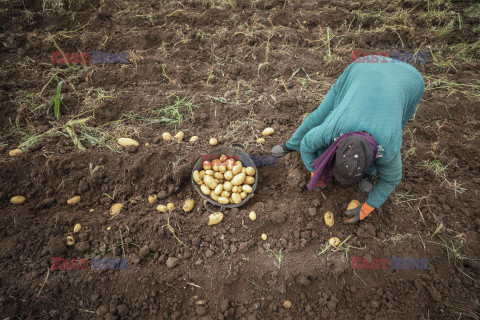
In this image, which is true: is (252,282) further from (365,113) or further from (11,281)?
(11,281)

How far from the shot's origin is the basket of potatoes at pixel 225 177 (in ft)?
6.73

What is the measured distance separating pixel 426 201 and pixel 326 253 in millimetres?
1102

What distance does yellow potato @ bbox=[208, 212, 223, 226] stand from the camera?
6.35 feet

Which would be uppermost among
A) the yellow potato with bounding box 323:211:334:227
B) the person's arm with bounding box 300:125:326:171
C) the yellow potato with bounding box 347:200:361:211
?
the person's arm with bounding box 300:125:326:171

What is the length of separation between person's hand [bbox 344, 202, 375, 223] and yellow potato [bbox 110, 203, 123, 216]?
1894mm

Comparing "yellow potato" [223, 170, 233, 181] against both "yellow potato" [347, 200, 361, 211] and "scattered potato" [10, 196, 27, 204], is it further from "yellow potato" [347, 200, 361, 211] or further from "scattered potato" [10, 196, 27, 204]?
"scattered potato" [10, 196, 27, 204]

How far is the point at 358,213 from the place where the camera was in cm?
197

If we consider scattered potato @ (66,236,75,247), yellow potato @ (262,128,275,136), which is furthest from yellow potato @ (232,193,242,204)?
scattered potato @ (66,236,75,247)

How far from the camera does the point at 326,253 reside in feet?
6.16

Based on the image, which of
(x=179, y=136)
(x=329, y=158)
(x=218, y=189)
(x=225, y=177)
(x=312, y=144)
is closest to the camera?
(x=329, y=158)

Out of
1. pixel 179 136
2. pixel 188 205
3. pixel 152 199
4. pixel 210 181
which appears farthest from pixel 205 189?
pixel 179 136

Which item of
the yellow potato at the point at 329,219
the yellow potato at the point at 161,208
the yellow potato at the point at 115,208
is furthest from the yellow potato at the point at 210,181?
the yellow potato at the point at 329,219

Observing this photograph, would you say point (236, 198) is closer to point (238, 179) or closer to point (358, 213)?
point (238, 179)

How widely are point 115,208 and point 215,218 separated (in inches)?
33.9
